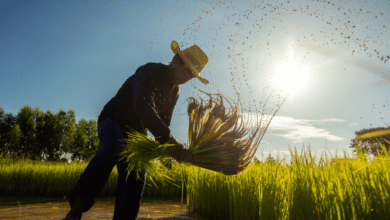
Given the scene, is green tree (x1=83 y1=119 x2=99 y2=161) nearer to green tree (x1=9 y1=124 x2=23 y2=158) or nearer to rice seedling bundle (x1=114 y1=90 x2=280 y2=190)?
green tree (x1=9 y1=124 x2=23 y2=158)

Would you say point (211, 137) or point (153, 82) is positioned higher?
point (153, 82)

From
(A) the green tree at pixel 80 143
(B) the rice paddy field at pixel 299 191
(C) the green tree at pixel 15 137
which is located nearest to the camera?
(B) the rice paddy field at pixel 299 191

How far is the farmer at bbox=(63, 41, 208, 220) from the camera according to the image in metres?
1.96

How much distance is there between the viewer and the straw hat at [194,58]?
231 centimetres

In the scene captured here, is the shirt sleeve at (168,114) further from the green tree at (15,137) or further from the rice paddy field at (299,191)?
the green tree at (15,137)

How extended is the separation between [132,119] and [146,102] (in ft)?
2.09

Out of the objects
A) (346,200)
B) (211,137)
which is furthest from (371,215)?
(211,137)

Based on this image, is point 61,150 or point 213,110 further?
point 61,150

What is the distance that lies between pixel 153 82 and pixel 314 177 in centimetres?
149

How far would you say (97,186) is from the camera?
89.2 inches

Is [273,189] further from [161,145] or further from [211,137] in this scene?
[161,145]

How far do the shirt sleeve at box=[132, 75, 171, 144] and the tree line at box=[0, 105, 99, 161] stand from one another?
33540 mm

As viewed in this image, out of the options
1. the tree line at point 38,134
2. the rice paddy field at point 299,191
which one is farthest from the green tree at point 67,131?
the rice paddy field at point 299,191

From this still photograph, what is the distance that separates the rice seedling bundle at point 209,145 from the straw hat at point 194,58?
0.28 m
